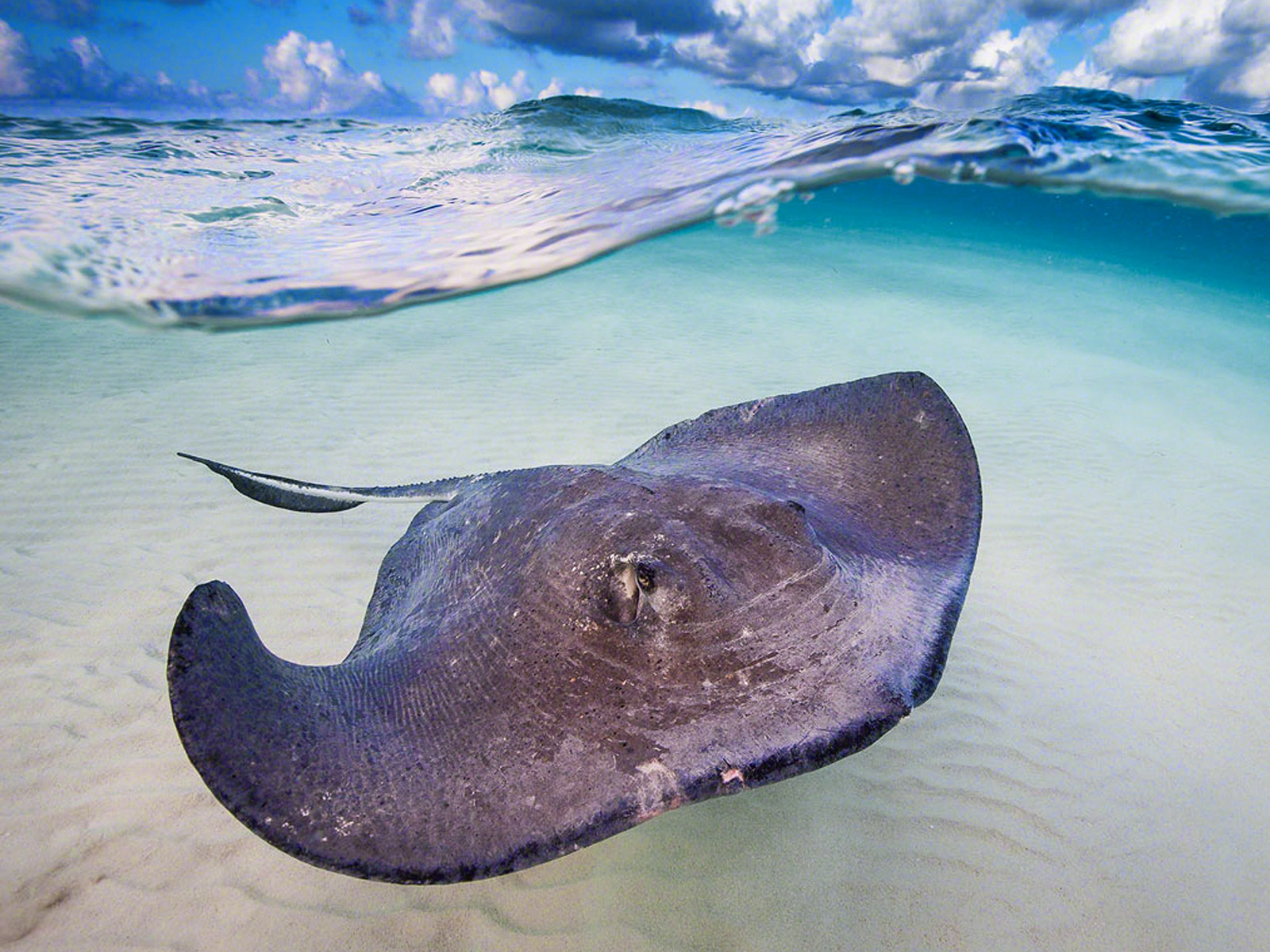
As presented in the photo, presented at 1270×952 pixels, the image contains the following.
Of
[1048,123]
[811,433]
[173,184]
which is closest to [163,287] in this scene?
[173,184]

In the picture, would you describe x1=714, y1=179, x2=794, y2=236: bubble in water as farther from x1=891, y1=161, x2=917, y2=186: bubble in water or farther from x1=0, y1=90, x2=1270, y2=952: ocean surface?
x1=891, y1=161, x2=917, y2=186: bubble in water

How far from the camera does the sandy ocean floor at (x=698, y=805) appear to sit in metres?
2.66

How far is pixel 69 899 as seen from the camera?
264 centimetres

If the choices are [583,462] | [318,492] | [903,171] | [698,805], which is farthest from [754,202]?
[698,805]

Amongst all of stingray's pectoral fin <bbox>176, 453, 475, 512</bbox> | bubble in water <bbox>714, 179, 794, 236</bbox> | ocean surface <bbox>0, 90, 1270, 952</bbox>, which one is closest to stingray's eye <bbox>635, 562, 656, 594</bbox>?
ocean surface <bbox>0, 90, 1270, 952</bbox>

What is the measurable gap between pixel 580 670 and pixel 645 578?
0.40m

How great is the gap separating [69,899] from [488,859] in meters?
2.40

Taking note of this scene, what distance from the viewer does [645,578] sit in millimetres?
2295

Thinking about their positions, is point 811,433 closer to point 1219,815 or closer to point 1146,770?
point 1146,770

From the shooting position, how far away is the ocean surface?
107 inches

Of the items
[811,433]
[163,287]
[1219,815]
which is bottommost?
[1219,815]

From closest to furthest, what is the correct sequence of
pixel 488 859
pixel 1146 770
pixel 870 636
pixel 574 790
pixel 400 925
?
pixel 488 859 → pixel 574 790 → pixel 870 636 → pixel 400 925 → pixel 1146 770

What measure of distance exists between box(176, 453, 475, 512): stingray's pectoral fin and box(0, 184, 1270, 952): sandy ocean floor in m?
1.04

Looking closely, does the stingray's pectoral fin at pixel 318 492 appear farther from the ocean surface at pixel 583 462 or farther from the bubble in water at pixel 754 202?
the bubble in water at pixel 754 202
